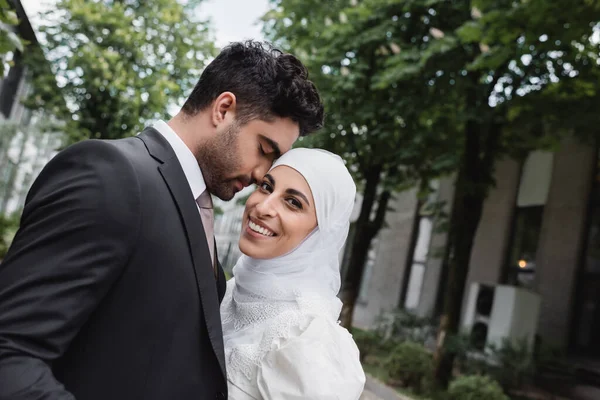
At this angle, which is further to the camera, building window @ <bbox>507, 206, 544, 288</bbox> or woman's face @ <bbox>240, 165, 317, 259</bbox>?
building window @ <bbox>507, 206, 544, 288</bbox>

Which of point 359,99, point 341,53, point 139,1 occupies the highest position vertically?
point 139,1

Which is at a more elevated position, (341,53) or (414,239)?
(341,53)

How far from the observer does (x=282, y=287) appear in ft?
7.99

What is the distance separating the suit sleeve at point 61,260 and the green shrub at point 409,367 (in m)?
10.3

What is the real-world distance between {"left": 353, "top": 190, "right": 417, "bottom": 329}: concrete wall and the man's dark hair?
20.3 metres

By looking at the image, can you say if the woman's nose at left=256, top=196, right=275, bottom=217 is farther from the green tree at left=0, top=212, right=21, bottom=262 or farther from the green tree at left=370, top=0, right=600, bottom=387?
the green tree at left=0, top=212, right=21, bottom=262

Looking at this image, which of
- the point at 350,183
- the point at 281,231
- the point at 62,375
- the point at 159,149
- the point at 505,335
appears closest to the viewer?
the point at 62,375

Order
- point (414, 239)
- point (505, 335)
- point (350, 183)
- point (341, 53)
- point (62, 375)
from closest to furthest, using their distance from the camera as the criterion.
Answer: point (62, 375) → point (350, 183) → point (341, 53) → point (505, 335) → point (414, 239)

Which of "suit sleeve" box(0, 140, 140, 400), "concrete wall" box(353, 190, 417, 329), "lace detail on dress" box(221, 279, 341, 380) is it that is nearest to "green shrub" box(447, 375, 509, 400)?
"lace detail on dress" box(221, 279, 341, 380)

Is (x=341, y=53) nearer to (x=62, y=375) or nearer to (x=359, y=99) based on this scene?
(x=359, y=99)

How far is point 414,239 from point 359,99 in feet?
36.1

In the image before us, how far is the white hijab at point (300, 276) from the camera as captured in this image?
7.63 ft

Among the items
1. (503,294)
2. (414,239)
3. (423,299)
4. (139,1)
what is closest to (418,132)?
(503,294)

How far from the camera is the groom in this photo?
147cm
